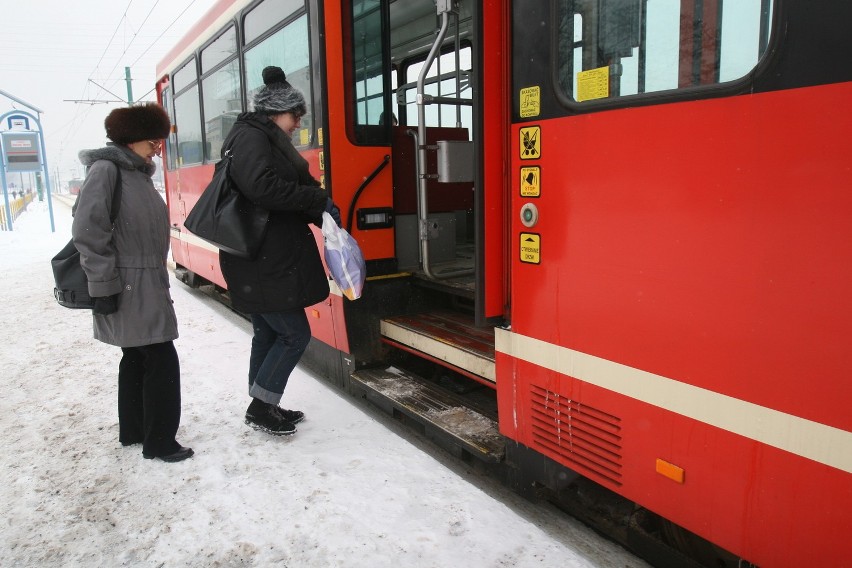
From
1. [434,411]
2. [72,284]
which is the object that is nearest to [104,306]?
[72,284]

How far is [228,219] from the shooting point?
2.91m

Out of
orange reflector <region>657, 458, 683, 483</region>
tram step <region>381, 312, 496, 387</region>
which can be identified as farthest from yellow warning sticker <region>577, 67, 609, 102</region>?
tram step <region>381, 312, 496, 387</region>

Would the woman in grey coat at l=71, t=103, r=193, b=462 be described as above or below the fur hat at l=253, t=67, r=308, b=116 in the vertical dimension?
below

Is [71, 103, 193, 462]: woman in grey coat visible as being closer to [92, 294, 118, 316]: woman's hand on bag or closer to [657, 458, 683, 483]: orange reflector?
[92, 294, 118, 316]: woman's hand on bag

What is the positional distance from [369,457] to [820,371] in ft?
6.93

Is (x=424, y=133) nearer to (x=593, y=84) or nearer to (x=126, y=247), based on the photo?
(x=593, y=84)

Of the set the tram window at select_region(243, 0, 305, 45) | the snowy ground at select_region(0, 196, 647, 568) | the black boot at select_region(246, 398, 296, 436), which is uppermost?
the tram window at select_region(243, 0, 305, 45)

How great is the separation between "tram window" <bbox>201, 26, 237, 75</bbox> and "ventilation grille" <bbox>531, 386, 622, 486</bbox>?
4.19 m

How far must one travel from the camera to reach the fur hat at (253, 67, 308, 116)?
302cm

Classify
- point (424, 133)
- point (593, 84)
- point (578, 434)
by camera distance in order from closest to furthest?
point (593, 84), point (578, 434), point (424, 133)

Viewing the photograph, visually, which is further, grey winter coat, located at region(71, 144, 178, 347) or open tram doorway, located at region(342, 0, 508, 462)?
grey winter coat, located at region(71, 144, 178, 347)

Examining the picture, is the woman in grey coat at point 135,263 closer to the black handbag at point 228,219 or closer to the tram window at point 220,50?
the black handbag at point 228,219

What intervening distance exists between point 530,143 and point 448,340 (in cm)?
144

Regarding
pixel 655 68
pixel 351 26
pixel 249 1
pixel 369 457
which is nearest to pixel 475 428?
pixel 369 457
